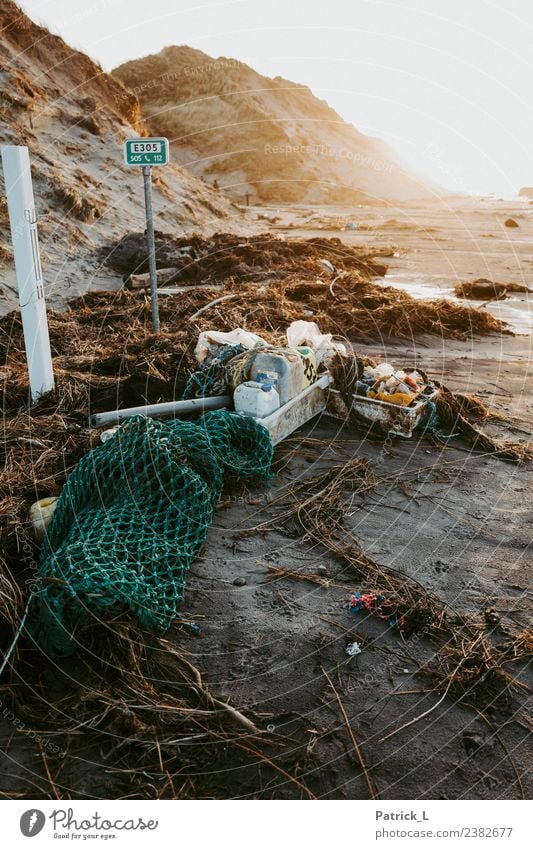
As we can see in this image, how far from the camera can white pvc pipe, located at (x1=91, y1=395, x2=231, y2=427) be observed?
4.99 m

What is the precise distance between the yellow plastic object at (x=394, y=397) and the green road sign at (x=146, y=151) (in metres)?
3.02

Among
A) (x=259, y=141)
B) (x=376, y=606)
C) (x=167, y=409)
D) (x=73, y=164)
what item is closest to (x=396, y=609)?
(x=376, y=606)

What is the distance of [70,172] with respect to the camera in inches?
645

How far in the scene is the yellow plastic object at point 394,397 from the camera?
18.4 feet

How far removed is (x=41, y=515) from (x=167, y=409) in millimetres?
1601

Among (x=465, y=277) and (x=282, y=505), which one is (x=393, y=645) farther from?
(x=465, y=277)

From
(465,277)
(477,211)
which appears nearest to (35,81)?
(465,277)

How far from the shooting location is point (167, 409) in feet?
16.9

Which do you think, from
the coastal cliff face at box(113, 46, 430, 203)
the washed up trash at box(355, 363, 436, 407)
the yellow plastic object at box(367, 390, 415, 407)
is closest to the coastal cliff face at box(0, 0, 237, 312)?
the washed up trash at box(355, 363, 436, 407)

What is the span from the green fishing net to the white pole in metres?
1.53

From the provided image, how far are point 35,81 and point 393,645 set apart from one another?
21.8 metres

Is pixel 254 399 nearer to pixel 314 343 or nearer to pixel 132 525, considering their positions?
pixel 314 343

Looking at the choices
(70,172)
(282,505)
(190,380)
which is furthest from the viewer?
(70,172)

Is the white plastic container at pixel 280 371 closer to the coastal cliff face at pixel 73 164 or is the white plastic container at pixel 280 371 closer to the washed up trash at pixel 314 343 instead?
the washed up trash at pixel 314 343
